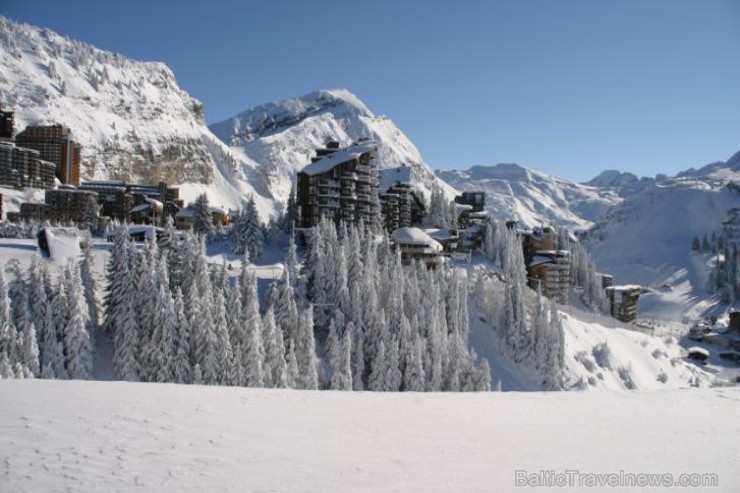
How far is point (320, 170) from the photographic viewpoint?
307ft

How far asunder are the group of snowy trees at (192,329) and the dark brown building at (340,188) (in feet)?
127

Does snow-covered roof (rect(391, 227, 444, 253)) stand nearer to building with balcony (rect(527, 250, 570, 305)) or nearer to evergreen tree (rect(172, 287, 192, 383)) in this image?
building with balcony (rect(527, 250, 570, 305))

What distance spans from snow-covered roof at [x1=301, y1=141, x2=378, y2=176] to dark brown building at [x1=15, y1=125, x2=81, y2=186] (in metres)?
96.9

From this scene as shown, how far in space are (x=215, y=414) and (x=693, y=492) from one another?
12.4 m

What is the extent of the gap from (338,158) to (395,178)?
26795 millimetres

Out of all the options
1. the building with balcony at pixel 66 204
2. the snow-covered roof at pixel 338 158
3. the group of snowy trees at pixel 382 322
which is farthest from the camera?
the building with balcony at pixel 66 204

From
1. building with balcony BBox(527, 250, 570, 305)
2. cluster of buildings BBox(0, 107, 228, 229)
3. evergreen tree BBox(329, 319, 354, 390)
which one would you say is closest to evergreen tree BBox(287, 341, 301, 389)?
evergreen tree BBox(329, 319, 354, 390)

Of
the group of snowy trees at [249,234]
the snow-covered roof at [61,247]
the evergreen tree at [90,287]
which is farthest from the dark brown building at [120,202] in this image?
the evergreen tree at [90,287]

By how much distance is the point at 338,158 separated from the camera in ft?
318

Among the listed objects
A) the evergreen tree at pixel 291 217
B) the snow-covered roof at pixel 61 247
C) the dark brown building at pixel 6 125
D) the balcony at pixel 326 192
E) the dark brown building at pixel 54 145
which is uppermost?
the dark brown building at pixel 6 125

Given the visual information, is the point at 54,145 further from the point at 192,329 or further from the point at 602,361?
the point at 602,361

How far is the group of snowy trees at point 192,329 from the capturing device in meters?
48.1

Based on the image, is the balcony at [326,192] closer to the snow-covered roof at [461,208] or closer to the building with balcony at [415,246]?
the building with balcony at [415,246]

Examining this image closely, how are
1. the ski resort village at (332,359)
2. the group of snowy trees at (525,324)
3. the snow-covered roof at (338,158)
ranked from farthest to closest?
the snow-covered roof at (338,158)
the group of snowy trees at (525,324)
the ski resort village at (332,359)
